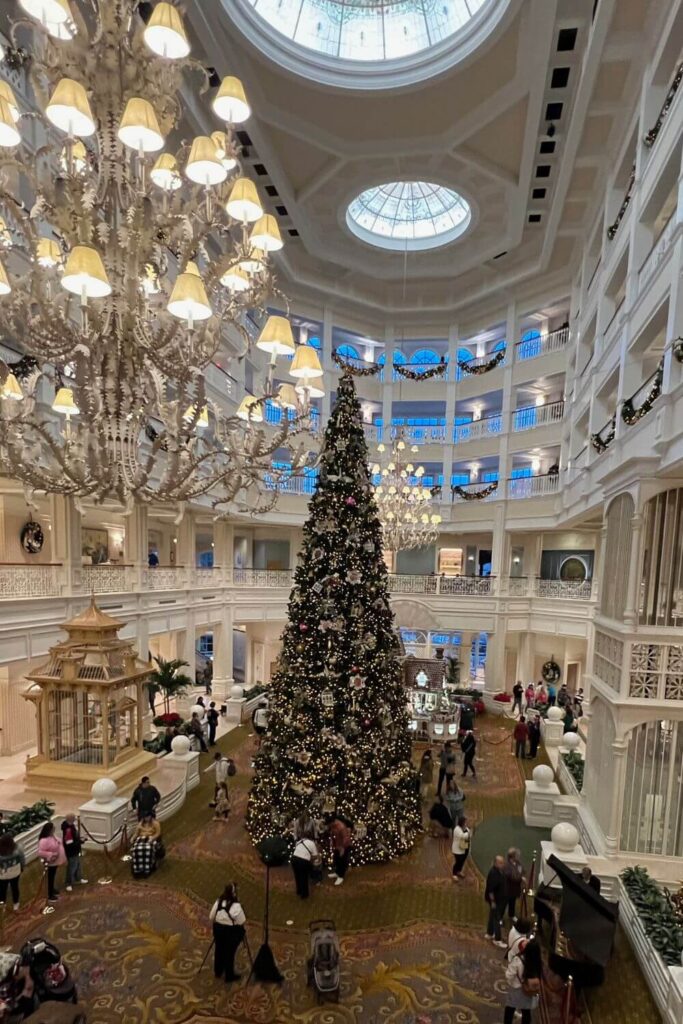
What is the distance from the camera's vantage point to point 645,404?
7863mm

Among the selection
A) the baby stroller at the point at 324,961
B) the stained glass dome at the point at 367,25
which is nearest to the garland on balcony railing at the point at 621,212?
the stained glass dome at the point at 367,25

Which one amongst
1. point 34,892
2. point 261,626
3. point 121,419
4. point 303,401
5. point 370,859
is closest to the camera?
point 121,419

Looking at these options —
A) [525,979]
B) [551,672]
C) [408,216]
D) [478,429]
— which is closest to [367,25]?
[408,216]

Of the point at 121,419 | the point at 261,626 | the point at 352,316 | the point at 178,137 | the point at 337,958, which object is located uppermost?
the point at 178,137

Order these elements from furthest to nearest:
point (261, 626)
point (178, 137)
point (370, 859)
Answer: point (261, 626)
point (178, 137)
point (370, 859)

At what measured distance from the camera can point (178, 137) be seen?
516 inches

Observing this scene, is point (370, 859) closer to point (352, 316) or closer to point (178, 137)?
point (178, 137)

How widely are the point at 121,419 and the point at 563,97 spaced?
12.6 meters

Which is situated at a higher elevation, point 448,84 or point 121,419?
point 448,84

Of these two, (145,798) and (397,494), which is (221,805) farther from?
(397,494)

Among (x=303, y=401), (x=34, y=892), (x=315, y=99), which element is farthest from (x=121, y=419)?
(x=315, y=99)

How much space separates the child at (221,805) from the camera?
905 cm

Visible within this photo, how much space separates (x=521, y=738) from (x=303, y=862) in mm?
7862

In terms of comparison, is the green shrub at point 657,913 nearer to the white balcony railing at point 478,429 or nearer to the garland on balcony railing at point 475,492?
the garland on balcony railing at point 475,492
